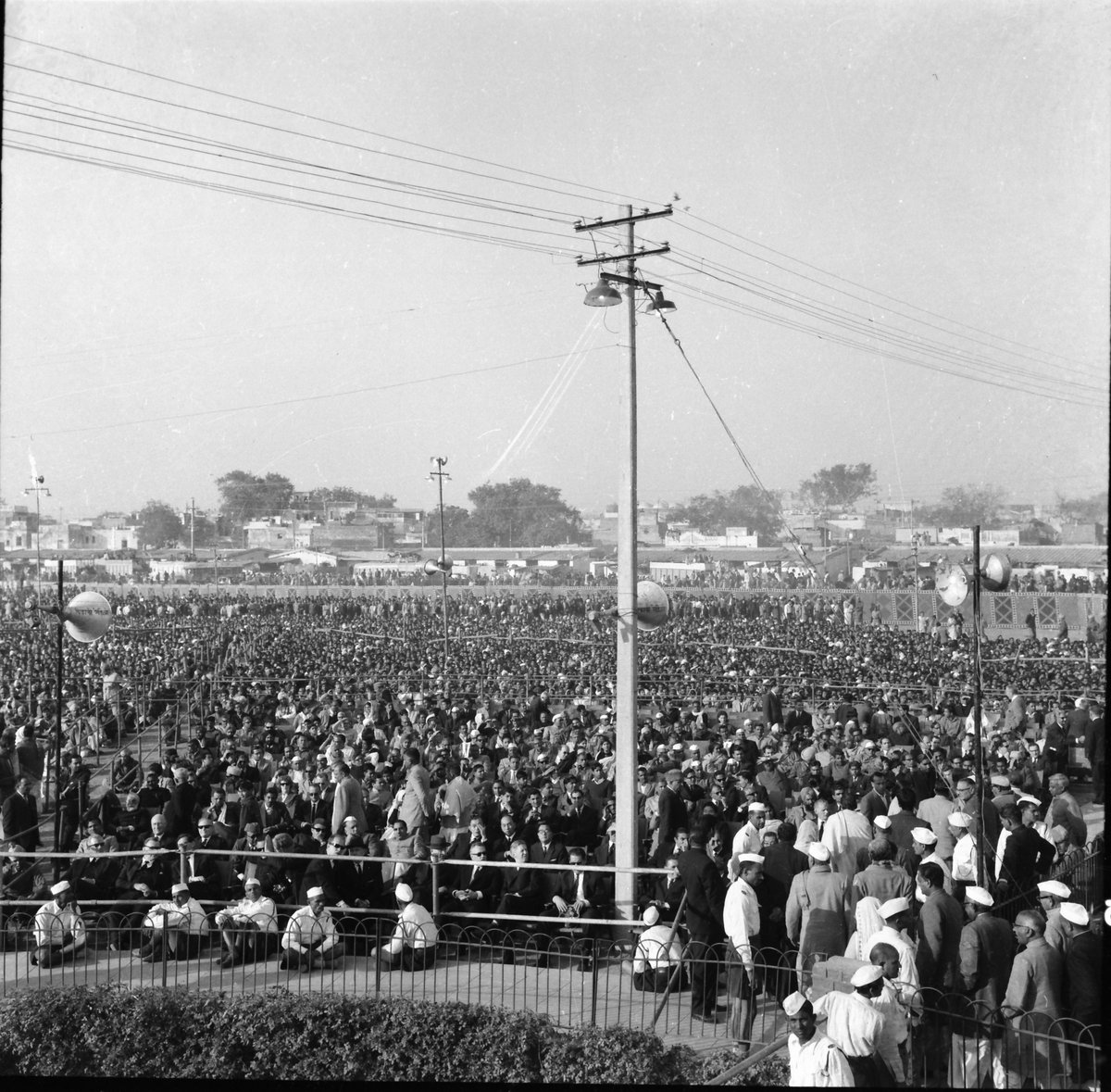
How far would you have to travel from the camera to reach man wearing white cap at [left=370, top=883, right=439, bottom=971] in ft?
22.4

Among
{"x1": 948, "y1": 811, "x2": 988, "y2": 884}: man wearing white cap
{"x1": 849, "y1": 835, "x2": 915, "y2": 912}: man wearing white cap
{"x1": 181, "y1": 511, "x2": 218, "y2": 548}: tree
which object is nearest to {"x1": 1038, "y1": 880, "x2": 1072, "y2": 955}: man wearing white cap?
{"x1": 849, "y1": 835, "x2": 915, "y2": 912}: man wearing white cap

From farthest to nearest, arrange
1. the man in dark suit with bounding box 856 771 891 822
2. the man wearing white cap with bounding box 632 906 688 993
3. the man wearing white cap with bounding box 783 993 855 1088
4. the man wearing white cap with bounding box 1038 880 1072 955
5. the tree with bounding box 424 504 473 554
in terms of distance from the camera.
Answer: the tree with bounding box 424 504 473 554, the man in dark suit with bounding box 856 771 891 822, the man wearing white cap with bounding box 632 906 688 993, the man wearing white cap with bounding box 1038 880 1072 955, the man wearing white cap with bounding box 783 993 855 1088

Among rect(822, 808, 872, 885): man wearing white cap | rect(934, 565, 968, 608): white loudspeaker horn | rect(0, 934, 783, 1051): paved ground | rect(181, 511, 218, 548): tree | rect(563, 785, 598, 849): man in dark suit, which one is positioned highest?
rect(181, 511, 218, 548): tree

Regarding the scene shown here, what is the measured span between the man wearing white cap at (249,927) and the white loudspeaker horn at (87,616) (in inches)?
135

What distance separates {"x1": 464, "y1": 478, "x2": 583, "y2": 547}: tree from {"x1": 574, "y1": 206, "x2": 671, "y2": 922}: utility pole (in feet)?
189

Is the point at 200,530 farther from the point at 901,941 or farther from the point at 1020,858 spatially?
the point at 901,941

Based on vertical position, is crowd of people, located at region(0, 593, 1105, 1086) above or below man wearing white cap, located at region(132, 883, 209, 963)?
above

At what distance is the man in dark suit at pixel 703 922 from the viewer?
20.5 feet

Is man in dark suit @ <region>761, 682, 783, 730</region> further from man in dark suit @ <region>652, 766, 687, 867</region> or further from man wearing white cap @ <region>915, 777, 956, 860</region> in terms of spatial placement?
man wearing white cap @ <region>915, 777, 956, 860</region>

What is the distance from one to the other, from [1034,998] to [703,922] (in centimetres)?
201

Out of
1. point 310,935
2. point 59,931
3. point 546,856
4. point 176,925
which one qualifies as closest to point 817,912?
point 546,856

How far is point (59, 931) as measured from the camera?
7.17m

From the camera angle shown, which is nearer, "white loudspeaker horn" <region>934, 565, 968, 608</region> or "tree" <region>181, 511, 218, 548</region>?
"white loudspeaker horn" <region>934, 565, 968, 608</region>

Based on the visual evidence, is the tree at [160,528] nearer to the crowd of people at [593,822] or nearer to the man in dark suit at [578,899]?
the crowd of people at [593,822]
